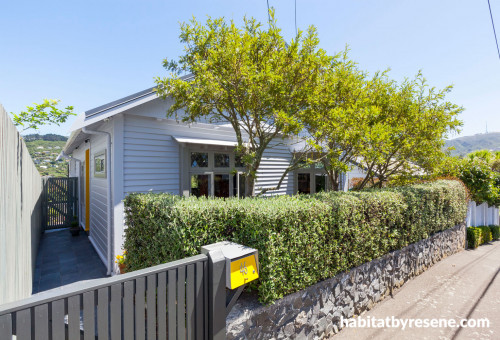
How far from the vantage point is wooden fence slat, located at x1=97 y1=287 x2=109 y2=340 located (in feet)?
5.52

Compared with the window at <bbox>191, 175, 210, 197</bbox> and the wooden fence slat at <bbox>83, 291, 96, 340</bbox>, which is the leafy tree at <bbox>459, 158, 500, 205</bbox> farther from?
the wooden fence slat at <bbox>83, 291, 96, 340</bbox>

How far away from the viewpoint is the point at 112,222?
5418 mm

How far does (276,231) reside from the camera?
285 centimetres

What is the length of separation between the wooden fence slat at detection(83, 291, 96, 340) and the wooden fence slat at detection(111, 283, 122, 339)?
123 mm

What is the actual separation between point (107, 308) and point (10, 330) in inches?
19.6

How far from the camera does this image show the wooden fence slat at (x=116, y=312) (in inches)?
68.7

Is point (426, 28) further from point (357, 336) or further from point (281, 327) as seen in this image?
point (281, 327)

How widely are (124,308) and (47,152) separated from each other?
2724 cm

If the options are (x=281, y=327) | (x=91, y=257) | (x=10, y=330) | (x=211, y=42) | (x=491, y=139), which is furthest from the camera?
(x=491, y=139)

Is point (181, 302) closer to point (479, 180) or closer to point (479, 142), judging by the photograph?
point (479, 180)

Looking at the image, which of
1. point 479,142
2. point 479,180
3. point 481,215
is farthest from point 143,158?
point 479,142

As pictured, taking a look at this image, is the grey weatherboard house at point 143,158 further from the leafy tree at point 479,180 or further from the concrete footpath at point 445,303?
the leafy tree at point 479,180

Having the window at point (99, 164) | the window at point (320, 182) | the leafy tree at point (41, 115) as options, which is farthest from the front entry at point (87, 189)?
the window at point (320, 182)

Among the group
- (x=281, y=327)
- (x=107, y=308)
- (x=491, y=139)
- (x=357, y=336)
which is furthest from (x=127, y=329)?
(x=491, y=139)
